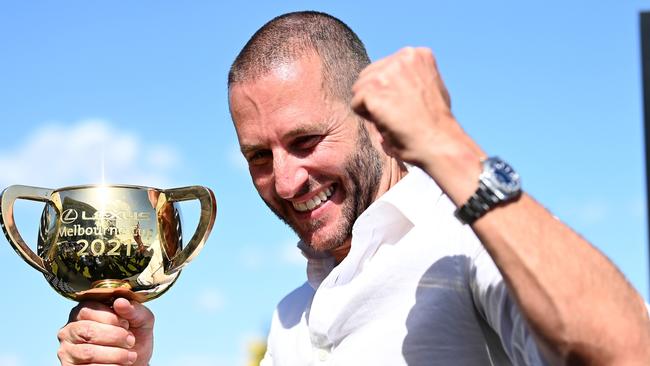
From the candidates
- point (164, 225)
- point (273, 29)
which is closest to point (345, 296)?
point (164, 225)

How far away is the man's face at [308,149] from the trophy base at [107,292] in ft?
1.79

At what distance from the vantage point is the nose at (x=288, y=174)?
296 cm

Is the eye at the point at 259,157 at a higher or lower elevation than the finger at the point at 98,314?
higher

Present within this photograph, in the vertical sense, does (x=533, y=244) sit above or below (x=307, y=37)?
below

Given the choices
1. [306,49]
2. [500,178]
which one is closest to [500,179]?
[500,178]

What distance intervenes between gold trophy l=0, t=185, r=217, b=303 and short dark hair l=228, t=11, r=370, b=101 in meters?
0.49

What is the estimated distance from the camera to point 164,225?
2920mm

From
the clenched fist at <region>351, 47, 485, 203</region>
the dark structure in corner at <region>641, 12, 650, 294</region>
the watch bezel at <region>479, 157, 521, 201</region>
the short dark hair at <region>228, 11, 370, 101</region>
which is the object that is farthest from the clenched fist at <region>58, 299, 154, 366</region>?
the dark structure in corner at <region>641, 12, 650, 294</region>

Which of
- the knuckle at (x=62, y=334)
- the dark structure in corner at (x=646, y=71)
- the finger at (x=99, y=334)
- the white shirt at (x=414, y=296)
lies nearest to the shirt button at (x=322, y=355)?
the white shirt at (x=414, y=296)

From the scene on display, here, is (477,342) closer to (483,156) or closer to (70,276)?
(483,156)

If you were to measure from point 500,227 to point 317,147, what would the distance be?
48.5 inches

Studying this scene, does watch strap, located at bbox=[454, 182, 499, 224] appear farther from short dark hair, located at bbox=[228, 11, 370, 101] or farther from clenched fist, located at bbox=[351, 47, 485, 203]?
short dark hair, located at bbox=[228, 11, 370, 101]

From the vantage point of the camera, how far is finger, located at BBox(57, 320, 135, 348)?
2840 millimetres

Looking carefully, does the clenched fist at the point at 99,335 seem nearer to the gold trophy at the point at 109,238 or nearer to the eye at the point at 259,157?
the gold trophy at the point at 109,238
